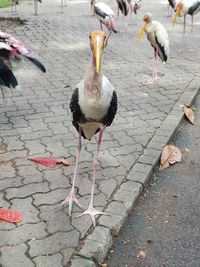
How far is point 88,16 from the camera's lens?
16.6 m

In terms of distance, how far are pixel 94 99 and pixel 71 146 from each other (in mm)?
1758

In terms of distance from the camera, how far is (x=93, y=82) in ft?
12.0

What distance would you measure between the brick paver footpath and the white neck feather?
55cm

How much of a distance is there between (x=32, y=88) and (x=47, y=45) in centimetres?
385

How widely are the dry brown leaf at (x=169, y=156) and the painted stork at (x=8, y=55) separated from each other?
231 cm

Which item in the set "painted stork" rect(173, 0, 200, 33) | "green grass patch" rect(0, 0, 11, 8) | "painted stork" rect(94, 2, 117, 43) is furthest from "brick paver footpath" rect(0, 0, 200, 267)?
"green grass patch" rect(0, 0, 11, 8)

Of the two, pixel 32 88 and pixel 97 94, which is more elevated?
pixel 97 94

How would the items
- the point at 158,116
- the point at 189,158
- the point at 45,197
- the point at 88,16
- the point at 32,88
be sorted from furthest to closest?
the point at 88,16 < the point at 32,88 < the point at 158,116 < the point at 189,158 < the point at 45,197

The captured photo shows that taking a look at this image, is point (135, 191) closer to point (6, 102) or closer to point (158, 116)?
point (158, 116)

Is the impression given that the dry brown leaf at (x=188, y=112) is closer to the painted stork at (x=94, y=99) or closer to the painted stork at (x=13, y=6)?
the painted stork at (x=94, y=99)

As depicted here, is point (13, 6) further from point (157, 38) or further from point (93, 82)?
point (93, 82)

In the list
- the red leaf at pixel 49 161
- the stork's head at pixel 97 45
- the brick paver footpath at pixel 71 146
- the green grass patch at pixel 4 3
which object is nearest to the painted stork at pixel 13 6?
the green grass patch at pixel 4 3

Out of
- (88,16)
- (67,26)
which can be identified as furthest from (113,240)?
(88,16)

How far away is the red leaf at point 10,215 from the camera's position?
386 centimetres
